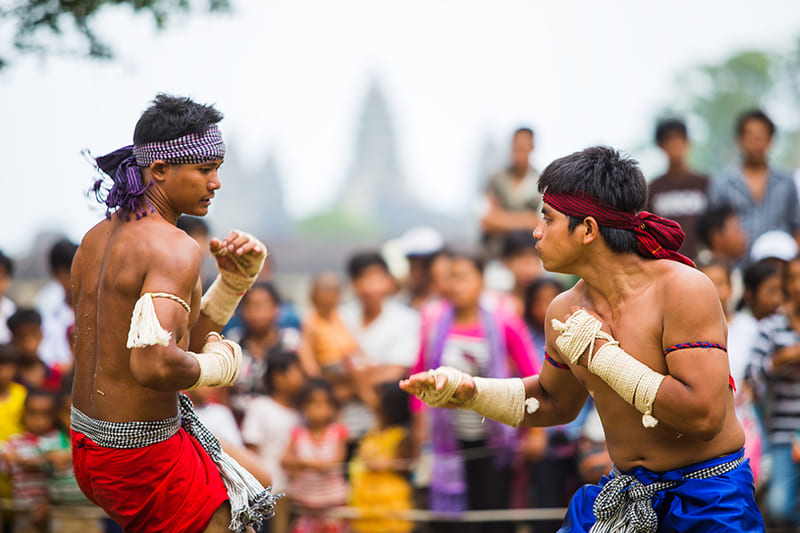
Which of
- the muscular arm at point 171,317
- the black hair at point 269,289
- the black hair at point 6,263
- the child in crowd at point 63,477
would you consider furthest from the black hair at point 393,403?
the black hair at point 6,263

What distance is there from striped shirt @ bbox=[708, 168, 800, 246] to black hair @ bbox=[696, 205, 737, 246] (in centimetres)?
21

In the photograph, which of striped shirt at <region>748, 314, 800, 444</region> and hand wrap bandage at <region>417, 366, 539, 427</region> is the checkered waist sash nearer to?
hand wrap bandage at <region>417, 366, 539, 427</region>

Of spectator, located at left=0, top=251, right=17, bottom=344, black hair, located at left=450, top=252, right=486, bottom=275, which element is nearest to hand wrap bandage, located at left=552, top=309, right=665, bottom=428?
black hair, located at left=450, top=252, right=486, bottom=275

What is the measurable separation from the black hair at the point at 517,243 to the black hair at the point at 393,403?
1573 mm

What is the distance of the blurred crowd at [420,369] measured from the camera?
19.5 feet

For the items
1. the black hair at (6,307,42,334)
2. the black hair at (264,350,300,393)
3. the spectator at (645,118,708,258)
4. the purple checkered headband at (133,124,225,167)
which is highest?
the spectator at (645,118,708,258)

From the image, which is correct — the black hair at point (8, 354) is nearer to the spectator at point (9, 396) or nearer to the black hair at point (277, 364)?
the spectator at point (9, 396)

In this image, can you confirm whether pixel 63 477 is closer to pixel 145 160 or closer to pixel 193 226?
pixel 193 226

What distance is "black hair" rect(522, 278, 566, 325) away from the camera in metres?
6.72

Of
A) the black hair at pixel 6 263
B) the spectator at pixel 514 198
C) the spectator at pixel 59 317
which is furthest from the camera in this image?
the spectator at pixel 514 198

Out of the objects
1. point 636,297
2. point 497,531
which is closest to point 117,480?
point 636,297

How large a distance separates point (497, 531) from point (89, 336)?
3622 mm

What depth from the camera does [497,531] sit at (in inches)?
243

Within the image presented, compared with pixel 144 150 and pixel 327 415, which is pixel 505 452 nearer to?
pixel 327 415
